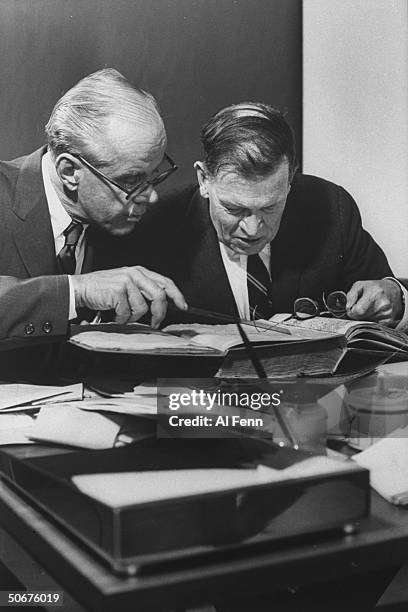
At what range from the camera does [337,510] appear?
2.56 ft

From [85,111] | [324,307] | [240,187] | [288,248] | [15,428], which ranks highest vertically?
[85,111]

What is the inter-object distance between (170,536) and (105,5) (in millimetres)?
831

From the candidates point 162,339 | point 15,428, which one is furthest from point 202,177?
point 15,428

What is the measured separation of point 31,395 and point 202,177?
0.44 meters

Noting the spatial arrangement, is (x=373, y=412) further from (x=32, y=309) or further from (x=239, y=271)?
(x=32, y=309)

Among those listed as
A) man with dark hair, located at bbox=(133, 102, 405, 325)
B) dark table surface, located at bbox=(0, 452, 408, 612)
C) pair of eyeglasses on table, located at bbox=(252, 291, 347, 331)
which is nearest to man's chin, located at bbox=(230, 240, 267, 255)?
man with dark hair, located at bbox=(133, 102, 405, 325)

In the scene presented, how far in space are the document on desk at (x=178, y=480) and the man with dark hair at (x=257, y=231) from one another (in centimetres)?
45

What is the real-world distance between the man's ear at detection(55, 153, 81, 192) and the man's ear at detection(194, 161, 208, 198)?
20 centimetres

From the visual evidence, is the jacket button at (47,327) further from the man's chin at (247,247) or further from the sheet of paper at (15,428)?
the man's chin at (247,247)

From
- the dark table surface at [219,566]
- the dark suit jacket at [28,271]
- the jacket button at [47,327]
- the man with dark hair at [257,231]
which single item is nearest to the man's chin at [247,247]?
the man with dark hair at [257,231]

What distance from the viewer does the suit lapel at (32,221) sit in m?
1.16

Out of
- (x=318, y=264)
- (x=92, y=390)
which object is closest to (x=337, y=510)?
(x=92, y=390)

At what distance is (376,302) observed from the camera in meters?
1.34

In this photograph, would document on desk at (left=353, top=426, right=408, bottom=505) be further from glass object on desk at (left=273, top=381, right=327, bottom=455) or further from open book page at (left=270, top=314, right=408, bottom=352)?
open book page at (left=270, top=314, right=408, bottom=352)
